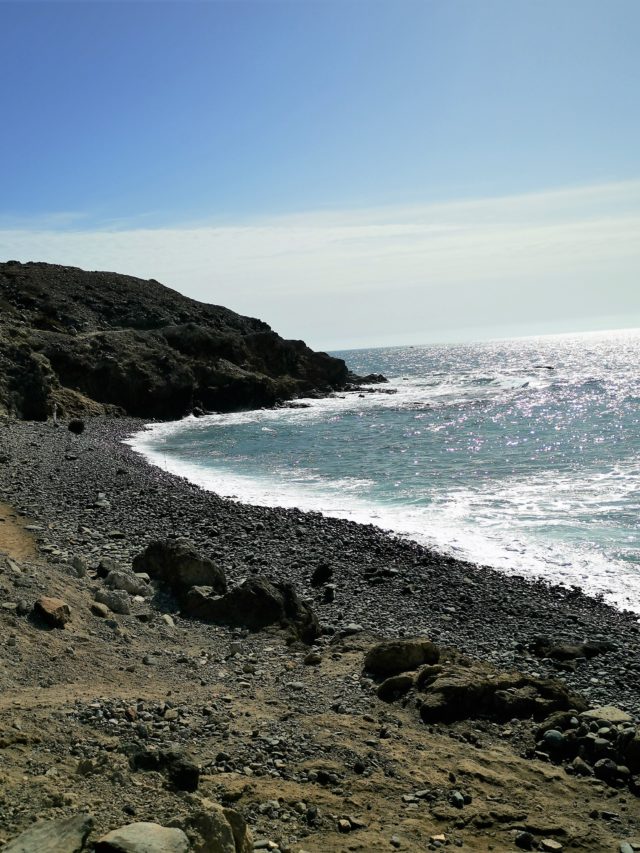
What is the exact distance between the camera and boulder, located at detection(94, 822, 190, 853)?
16.1 ft

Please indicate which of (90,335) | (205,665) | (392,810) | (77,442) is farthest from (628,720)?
(90,335)

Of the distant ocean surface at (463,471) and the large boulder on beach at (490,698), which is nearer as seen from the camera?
the large boulder on beach at (490,698)

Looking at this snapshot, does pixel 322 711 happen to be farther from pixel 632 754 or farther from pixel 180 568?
pixel 180 568

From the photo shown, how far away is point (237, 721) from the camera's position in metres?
8.37

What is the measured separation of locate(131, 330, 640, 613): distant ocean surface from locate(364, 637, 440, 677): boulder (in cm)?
652

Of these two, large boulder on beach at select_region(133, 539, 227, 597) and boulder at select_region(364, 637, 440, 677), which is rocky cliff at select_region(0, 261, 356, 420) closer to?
large boulder on beach at select_region(133, 539, 227, 597)

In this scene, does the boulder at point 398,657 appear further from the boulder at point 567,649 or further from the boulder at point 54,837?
the boulder at point 54,837

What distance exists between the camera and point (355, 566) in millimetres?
17234

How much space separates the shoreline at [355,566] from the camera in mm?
12539

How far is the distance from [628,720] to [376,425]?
45.9 m

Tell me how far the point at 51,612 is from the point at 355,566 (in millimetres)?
8595

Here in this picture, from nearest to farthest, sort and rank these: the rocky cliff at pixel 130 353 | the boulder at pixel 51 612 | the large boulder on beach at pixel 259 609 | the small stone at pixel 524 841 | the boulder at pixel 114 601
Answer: the small stone at pixel 524 841, the boulder at pixel 51 612, the boulder at pixel 114 601, the large boulder on beach at pixel 259 609, the rocky cliff at pixel 130 353

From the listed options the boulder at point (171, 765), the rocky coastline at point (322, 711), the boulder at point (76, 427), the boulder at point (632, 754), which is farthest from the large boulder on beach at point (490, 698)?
the boulder at point (76, 427)

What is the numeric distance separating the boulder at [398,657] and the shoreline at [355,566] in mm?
1758
